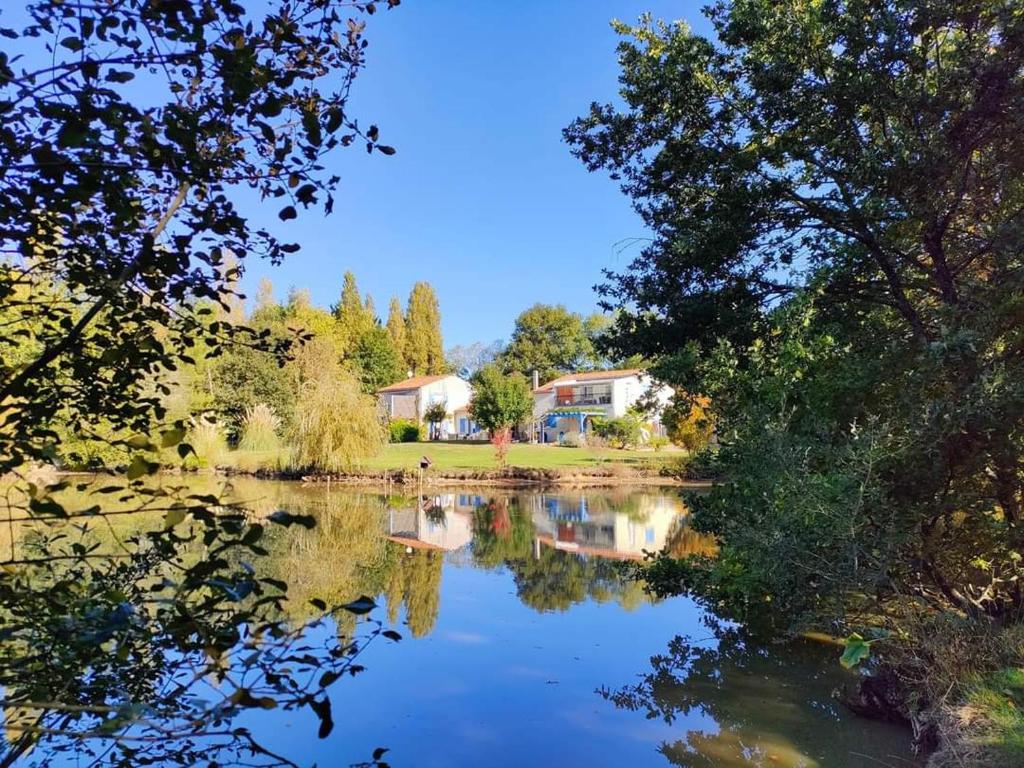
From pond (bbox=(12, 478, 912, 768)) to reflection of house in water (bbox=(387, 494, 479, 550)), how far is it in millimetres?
1632

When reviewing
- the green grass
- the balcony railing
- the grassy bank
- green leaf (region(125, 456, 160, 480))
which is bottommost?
the green grass

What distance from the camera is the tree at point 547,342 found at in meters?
58.0

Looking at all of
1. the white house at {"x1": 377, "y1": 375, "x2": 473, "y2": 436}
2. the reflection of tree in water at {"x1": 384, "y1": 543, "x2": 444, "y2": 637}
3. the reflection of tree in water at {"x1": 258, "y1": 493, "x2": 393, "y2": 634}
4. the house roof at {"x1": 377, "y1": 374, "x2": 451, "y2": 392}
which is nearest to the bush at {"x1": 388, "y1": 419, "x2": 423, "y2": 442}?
Result: the white house at {"x1": 377, "y1": 375, "x2": 473, "y2": 436}

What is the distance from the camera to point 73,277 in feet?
6.01

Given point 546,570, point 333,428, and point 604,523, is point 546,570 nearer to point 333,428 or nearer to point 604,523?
point 604,523

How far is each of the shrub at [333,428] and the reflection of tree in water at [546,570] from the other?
30.9 ft

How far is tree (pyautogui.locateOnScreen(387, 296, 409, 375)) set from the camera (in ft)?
194

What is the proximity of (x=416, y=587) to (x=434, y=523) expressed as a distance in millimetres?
7228

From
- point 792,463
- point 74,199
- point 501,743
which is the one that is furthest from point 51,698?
point 792,463

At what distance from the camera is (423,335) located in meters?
60.7

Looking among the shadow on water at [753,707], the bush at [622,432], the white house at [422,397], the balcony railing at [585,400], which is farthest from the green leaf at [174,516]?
the white house at [422,397]

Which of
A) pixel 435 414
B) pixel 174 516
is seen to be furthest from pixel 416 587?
pixel 435 414

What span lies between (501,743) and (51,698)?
3977 millimetres

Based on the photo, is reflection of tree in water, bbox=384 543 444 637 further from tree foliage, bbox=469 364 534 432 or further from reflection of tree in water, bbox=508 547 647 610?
tree foliage, bbox=469 364 534 432
